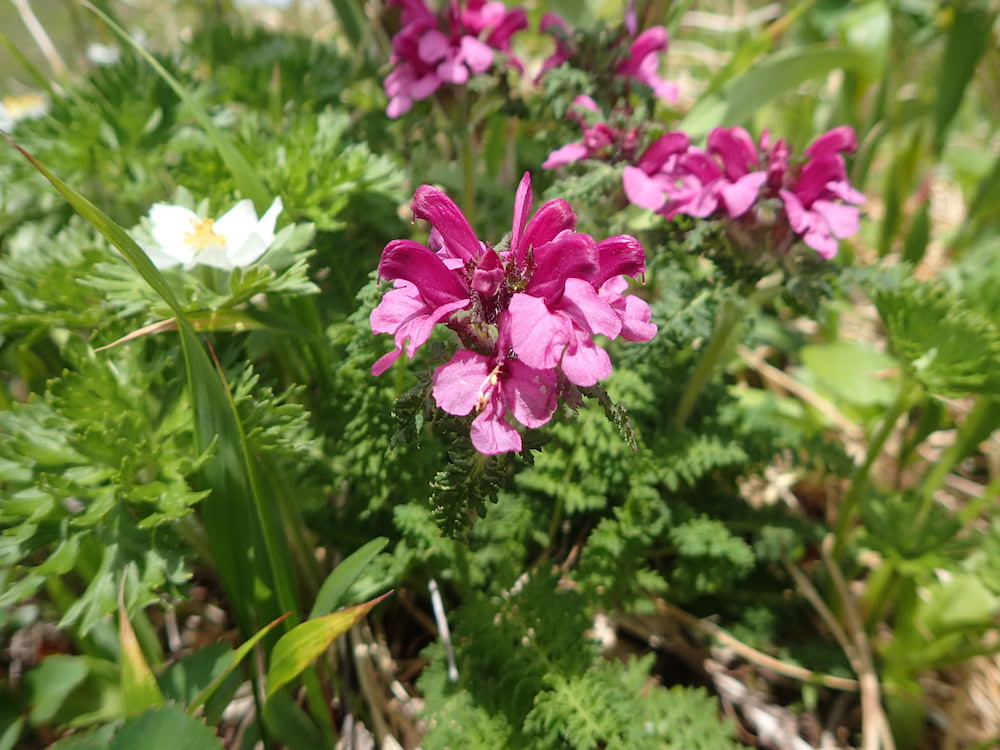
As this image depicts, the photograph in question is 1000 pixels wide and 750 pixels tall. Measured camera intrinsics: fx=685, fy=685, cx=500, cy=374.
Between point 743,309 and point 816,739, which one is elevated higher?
point 743,309

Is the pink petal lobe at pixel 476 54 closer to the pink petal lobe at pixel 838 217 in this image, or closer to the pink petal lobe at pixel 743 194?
the pink petal lobe at pixel 743 194

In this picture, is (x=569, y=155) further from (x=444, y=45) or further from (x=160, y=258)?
(x=160, y=258)

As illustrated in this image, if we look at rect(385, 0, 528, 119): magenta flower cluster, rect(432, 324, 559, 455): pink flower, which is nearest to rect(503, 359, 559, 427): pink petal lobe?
rect(432, 324, 559, 455): pink flower

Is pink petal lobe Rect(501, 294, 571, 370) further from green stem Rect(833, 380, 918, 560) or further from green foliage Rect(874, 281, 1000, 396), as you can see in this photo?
green stem Rect(833, 380, 918, 560)

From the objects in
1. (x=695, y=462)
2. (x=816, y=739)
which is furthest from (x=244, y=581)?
(x=816, y=739)

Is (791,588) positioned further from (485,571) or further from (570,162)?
(570,162)

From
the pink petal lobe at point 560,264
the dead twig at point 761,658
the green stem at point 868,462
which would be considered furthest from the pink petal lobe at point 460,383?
the green stem at point 868,462
